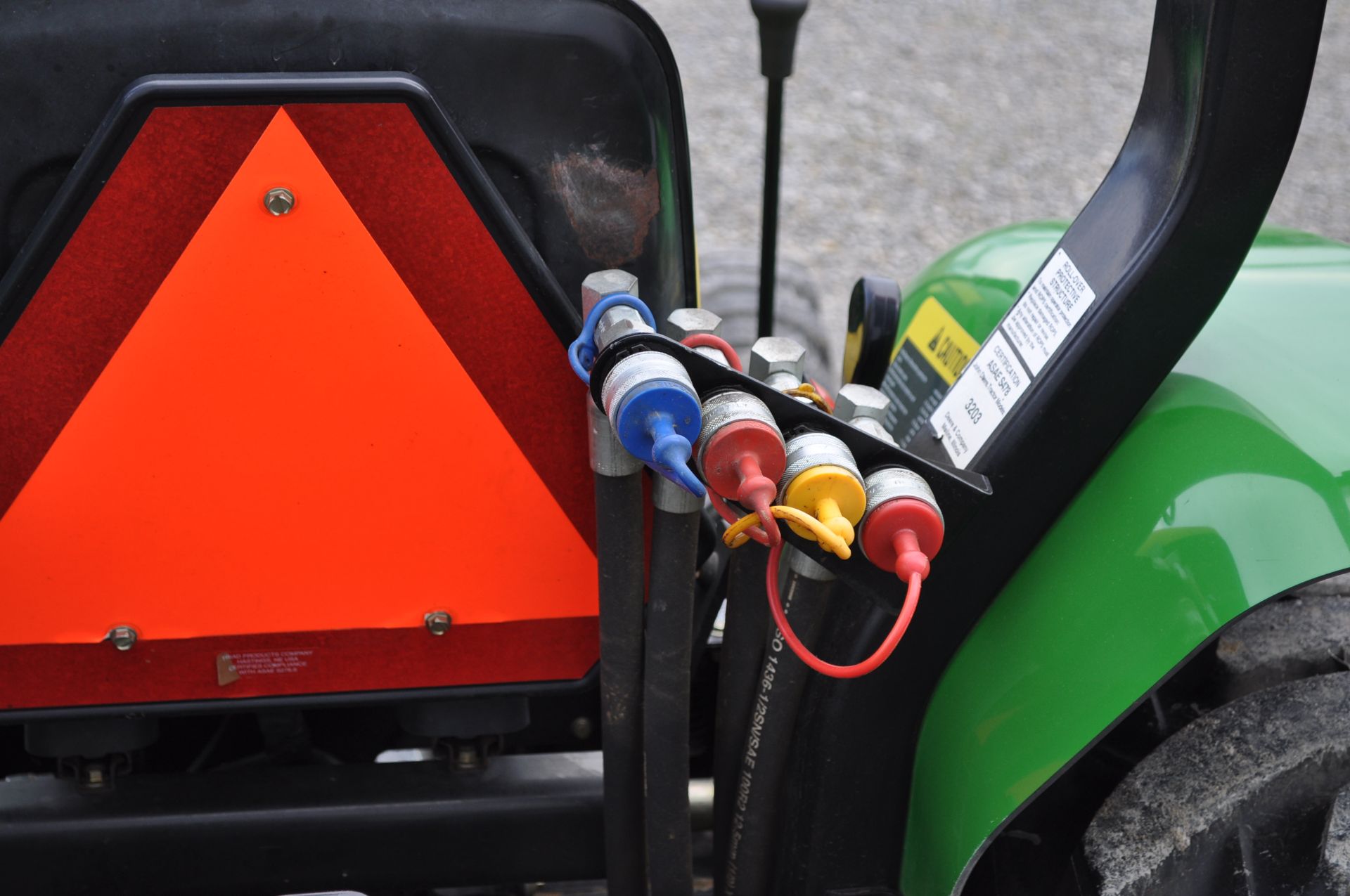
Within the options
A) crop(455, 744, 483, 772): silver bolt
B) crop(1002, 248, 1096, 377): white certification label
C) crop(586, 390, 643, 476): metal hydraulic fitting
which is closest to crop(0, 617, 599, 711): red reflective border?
crop(455, 744, 483, 772): silver bolt

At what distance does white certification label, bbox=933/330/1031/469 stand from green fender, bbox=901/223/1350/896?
95 mm

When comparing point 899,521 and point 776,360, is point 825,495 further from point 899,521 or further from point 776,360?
point 776,360

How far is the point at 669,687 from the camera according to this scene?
3.32 feet

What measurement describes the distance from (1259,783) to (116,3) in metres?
1.01

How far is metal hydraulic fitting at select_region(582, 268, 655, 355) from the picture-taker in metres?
0.89

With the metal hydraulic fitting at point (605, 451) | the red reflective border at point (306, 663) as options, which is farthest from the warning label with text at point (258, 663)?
the metal hydraulic fitting at point (605, 451)

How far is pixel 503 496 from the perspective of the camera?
1041 millimetres

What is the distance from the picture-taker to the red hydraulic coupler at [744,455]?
79 centimetres

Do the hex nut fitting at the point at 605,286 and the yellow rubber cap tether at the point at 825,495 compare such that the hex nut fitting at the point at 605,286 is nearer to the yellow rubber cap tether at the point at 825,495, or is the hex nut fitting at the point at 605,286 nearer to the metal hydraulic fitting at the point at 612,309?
the metal hydraulic fitting at the point at 612,309

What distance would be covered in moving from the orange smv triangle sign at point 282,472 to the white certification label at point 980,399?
323 mm

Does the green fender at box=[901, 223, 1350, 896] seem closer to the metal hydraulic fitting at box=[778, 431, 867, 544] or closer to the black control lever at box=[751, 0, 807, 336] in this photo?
the metal hydraulic fitting at box=[778, 431, 867, 544]

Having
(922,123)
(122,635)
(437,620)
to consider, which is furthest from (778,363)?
(922,123)

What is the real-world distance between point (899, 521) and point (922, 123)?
4.45 meters

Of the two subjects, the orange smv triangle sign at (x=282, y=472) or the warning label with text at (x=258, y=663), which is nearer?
the orange smv triangle sign at (x=282, y=472)
